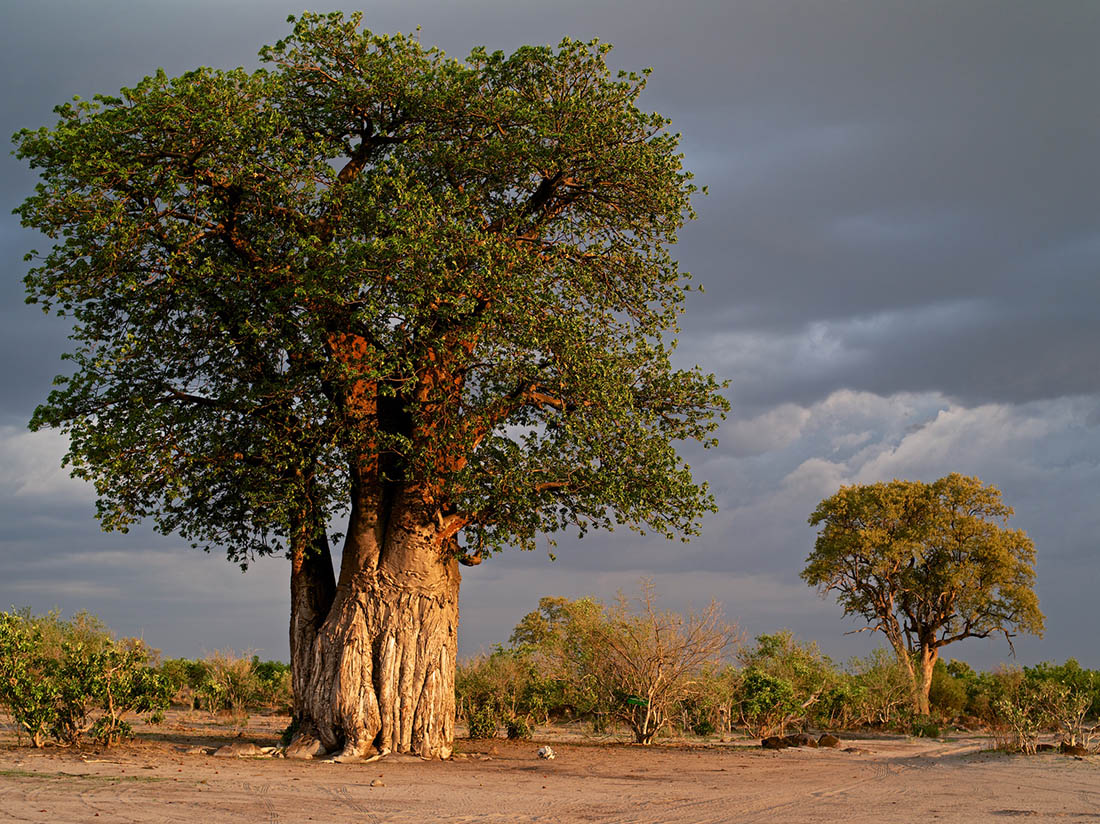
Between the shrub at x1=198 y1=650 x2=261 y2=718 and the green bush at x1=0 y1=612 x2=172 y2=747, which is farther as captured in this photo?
the shrub at x1=198 y1=650 x2=261 y2=718

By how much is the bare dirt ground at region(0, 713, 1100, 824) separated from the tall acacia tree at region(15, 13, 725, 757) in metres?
2.41

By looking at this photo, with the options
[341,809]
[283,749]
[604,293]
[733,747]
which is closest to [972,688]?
[733,747]

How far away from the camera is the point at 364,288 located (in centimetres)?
1458

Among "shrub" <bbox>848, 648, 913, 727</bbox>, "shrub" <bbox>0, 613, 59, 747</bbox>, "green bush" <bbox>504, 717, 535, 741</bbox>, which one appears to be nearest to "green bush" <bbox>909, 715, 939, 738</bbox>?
"shrub" <bbox>848, 648, 913, 727</bbox>

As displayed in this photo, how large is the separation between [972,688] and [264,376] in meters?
28.5

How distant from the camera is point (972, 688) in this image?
33.5 m

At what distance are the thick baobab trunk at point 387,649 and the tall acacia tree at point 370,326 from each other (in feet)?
0.13

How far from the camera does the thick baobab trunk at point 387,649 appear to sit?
15484 mm

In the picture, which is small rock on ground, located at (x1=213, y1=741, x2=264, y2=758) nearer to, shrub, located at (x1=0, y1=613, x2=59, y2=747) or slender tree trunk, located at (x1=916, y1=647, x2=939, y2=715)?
shrub, located at (x1=0, y1=613, x2=59, y2=747)

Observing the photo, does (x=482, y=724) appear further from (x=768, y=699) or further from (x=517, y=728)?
(x=768, y=699)

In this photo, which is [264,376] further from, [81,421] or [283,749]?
[283,749]

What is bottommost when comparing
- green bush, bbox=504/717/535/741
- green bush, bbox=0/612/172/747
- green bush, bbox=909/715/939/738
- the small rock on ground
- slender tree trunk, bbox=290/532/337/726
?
green bush, bbox=909/715/939/738

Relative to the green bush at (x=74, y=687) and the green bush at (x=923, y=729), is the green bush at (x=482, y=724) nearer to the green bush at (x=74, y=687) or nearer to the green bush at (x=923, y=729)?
A: the green bush at (x=74, y=687)

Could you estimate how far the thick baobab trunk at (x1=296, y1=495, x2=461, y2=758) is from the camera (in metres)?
15.5
